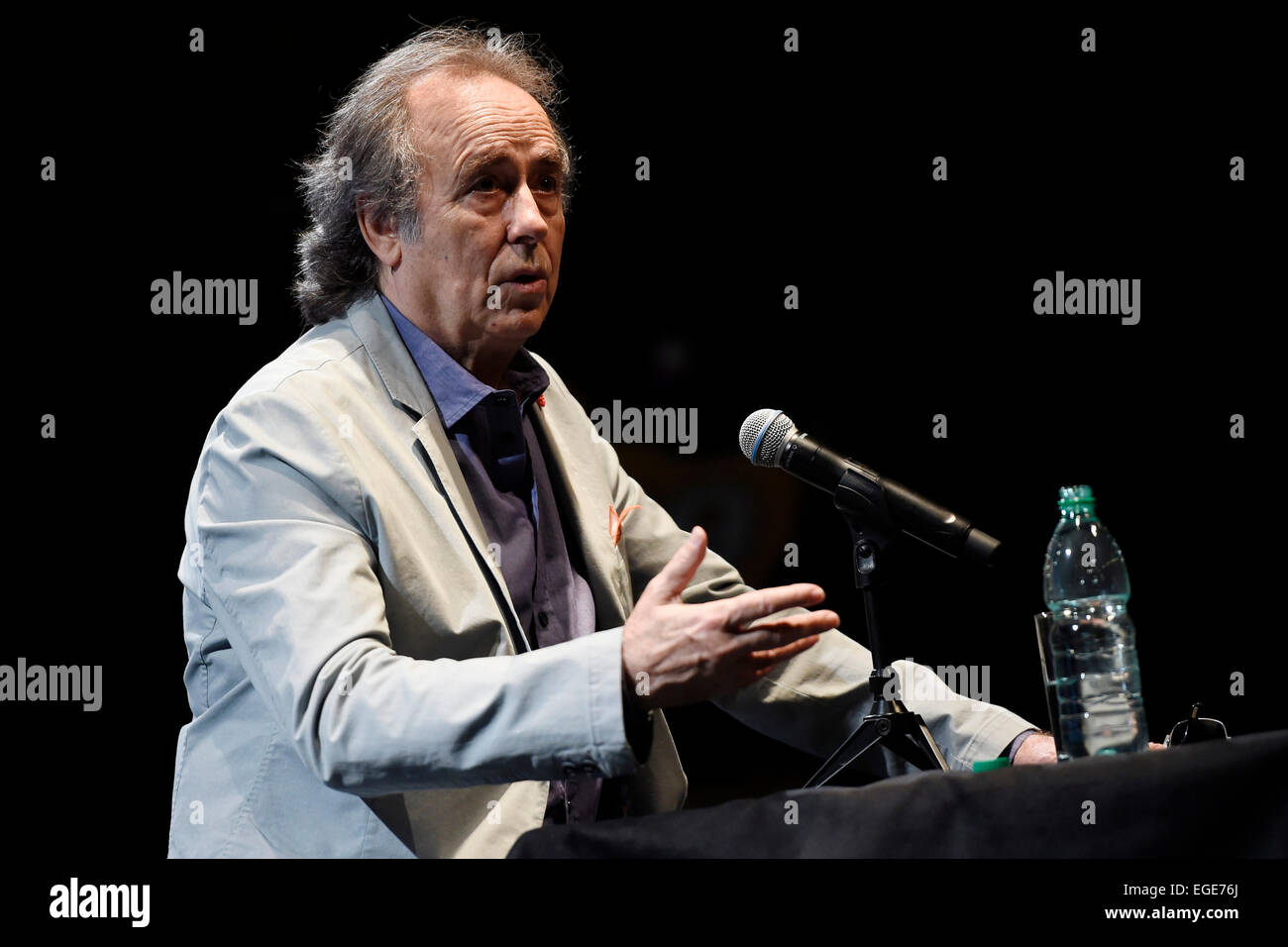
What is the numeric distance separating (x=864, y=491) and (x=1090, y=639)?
373 millimetres

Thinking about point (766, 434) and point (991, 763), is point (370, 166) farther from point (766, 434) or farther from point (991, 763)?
point (991, 763)

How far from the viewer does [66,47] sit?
2678 mm

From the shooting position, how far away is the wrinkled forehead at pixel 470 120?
213 cm

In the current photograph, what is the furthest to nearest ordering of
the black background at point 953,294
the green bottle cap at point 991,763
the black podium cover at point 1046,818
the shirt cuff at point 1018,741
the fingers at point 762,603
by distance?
the black background at point 953,294 → the shirt cuff at point 1018,741 → the green bottle cap at point 991,763 → the fingers at point 762,603 → the black podium cover at point 1046,818

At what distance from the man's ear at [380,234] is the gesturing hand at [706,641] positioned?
1.10m

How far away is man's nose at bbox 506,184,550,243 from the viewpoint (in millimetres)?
2111

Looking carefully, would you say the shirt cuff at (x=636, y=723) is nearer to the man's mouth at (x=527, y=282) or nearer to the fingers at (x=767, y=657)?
the fingers at (x=767, y=657)

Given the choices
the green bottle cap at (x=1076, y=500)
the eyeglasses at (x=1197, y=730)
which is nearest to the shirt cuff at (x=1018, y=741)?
the eyeglasses at (x=1197, y=730)

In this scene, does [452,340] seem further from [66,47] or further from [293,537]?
[66,47]

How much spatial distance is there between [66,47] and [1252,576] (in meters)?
3.17

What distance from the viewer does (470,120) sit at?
215 cm

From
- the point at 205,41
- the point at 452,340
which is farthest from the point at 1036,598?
the point at 205,41

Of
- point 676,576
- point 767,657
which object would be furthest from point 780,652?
point 676,576
